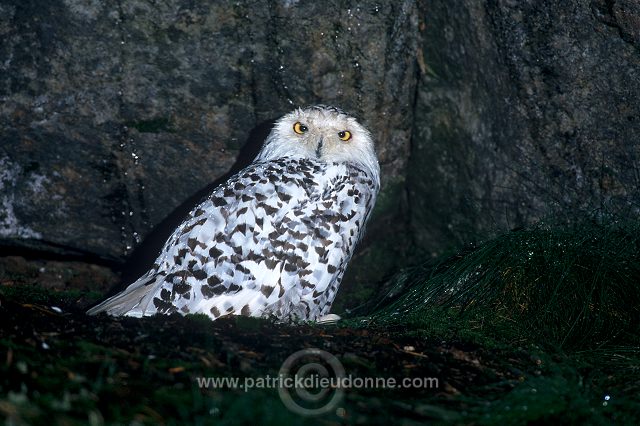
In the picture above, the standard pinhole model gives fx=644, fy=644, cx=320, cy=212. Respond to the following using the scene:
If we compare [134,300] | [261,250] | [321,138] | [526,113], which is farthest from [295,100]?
[134,300]

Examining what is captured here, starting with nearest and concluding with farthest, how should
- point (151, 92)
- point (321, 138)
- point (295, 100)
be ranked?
1. point (321, 138)
2. point (151, 92)
3. point (295, 100)

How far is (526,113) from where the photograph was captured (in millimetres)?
3996

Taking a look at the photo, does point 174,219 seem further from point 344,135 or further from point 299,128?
point 344,135

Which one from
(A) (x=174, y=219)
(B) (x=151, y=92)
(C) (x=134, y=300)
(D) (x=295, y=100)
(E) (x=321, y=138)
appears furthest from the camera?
(A) (x=174, y=219)

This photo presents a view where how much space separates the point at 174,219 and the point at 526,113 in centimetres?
249

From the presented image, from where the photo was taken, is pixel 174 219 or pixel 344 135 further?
pixel 174 219

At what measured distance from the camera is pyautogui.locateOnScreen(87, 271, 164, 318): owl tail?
342 cm

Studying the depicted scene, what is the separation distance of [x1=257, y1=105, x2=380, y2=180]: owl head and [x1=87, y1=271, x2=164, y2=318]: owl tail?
1090mm

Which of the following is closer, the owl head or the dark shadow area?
the owl head

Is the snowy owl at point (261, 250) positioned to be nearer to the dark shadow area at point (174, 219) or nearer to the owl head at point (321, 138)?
the owl head at point (321, 138)

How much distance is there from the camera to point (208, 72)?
4.16 meters

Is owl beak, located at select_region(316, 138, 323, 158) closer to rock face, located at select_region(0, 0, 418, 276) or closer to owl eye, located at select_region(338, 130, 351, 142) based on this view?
owl eye, located at select_region(338, 130, 351, 142)

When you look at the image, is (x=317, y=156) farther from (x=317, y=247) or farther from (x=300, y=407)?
(x=300, y=407)

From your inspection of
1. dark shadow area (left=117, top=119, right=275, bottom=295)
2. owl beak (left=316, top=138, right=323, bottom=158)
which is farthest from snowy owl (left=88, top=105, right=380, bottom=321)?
dark shadow area (left=117, top=119, right=275, bottom=295)
